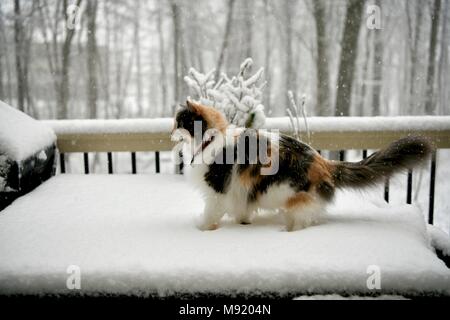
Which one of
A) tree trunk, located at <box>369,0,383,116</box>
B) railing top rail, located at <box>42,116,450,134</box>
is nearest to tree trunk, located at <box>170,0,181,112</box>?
tree trunk, located at <box>369,0,383,116</box>

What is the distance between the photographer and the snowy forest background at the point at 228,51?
21.6 ft

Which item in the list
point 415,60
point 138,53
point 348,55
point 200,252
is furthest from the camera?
point 138,53

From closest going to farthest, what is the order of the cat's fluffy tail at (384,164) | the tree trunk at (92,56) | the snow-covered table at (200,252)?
the snow-covered table at (200,252) → the cat's fluffy tail at (384,164) → the tree trunk at (92,56)

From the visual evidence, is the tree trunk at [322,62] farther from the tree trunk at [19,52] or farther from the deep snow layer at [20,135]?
the deep snow layer at [20,135]

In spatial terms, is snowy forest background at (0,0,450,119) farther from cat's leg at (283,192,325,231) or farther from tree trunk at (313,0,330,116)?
cat's leg at (283,192,325,231)

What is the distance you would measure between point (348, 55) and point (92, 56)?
4.64 metres

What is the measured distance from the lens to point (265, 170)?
1.72 m

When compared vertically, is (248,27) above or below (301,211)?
above

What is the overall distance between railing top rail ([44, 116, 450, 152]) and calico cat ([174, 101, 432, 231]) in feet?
2.85

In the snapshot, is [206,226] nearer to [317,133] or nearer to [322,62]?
[317,133]

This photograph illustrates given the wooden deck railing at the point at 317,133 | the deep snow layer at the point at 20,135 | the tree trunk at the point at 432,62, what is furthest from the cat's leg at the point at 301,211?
the tree trunk at the point at 432,62

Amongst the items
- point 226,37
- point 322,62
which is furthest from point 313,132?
point 226,37

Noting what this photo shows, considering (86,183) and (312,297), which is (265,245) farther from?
(86,183)

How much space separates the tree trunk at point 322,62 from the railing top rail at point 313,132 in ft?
14.6
